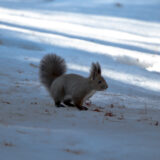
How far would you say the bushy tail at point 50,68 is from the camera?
6.06 metres

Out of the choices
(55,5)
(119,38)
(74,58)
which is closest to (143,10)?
(55,5)

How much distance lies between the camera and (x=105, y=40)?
45.7 feet

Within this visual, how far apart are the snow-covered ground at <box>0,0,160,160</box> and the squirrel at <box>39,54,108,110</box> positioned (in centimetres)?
23

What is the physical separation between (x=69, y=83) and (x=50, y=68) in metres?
0.57

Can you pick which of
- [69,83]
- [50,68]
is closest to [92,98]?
[50,68]

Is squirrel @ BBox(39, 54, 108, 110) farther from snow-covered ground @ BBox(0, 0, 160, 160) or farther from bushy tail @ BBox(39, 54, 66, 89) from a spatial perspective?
snow-covered ground @ BBox(0, 0, 160, 160)

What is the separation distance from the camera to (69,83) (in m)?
5.61

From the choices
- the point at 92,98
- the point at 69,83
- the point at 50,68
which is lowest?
the point at 92,98

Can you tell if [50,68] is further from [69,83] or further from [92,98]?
[92,98]

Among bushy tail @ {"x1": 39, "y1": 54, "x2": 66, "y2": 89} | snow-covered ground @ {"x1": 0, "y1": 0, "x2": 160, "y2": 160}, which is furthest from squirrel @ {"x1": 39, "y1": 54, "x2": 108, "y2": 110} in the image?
snow-covered ground @ {"x1": 0, "y1": 0, "x2": 160, "y2": 160}

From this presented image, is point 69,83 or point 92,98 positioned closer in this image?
point 69,83

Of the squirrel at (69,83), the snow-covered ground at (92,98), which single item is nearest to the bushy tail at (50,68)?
the squirrel at (69,83)

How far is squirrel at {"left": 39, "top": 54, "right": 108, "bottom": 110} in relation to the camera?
548 centimetres

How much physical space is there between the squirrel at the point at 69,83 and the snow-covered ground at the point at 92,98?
0.23m
